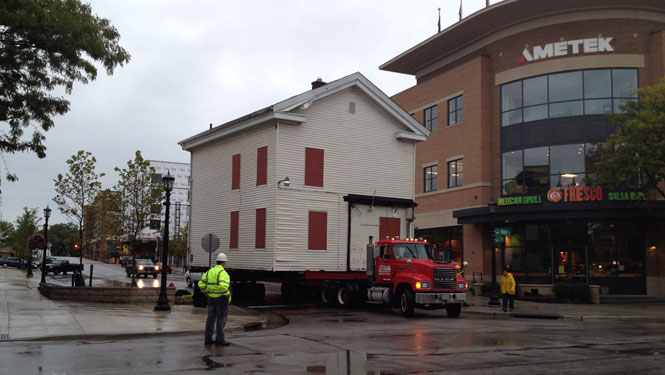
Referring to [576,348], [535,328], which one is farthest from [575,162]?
[576,348]

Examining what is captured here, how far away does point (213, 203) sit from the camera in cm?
2755

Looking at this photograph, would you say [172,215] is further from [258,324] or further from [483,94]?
[258,324]

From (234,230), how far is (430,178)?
22.8 metres

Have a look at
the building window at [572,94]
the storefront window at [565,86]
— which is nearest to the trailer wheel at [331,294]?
the building window at [572,94]

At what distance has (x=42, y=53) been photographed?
16844mm

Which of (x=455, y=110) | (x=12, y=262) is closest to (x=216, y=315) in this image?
(x=455, y=110)

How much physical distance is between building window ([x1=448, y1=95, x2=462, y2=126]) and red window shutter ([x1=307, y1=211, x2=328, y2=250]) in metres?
21.1

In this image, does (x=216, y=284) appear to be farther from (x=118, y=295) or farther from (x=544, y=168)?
(x=544, y=168)

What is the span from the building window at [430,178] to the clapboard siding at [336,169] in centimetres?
1742

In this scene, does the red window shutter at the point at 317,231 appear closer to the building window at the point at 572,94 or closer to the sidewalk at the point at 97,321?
the sidewalk at the point at 97,321

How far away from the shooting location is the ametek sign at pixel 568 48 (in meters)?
35.3

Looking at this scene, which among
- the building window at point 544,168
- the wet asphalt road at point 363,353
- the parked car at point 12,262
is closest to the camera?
the wet asphalt road at point 363,353

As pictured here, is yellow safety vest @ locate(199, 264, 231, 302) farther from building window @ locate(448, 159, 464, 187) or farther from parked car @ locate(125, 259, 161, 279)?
parked car @ locate(125, 259, 161, 279)

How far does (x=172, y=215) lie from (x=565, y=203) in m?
65.3
